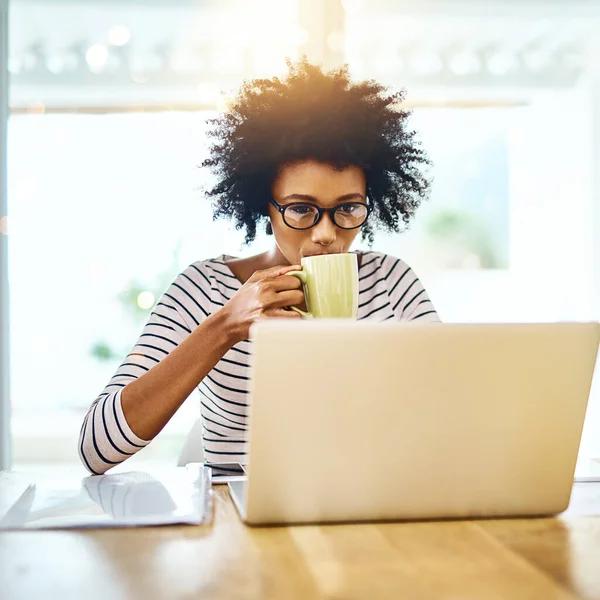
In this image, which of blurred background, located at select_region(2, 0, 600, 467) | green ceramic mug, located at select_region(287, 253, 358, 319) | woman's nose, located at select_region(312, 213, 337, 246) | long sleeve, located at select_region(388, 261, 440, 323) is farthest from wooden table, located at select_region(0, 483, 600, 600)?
blurred background, located at select_region(2, 0, 600, 467)

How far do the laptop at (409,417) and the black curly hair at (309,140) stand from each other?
87cm

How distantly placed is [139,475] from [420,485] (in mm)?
446

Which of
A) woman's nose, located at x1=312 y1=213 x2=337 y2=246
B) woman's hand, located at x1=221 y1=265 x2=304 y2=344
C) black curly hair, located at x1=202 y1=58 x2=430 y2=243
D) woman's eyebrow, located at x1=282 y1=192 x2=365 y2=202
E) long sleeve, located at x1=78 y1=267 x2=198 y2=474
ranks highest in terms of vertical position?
black curly hair, located at x1=202 y1=58 x2=430 y2=243

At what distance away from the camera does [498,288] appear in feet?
9.70

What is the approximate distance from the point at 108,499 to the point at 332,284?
434 millimetres

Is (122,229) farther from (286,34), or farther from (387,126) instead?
(387,126)

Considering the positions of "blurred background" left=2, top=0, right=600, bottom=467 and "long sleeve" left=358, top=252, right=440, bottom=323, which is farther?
"blurred background" left=2, top=0, right=600, bottom=467

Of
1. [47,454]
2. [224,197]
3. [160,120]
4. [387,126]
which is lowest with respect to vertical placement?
[47,454]

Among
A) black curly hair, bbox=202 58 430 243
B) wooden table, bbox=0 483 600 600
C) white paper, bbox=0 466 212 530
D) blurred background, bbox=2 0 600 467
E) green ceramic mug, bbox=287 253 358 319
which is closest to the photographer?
wooden table, bbox=0 483 600 600

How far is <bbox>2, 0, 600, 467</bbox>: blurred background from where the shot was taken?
2777 mm

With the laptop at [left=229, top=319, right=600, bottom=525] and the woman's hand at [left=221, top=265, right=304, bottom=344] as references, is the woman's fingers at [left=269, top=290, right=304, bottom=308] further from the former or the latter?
the laptop at [left=229, top=319, right=600, bottom=525]

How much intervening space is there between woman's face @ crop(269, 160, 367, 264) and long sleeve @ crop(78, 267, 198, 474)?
0.86ft

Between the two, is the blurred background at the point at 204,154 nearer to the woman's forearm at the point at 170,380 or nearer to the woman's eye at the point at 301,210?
the woman's eye at the point at 301,210

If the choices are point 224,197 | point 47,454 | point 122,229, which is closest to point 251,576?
point 224,197
